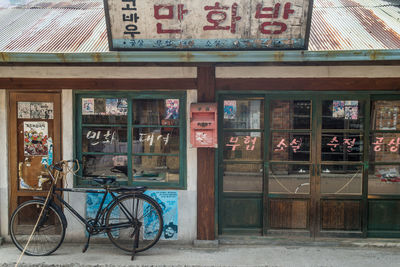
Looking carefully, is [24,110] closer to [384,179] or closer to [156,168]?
[156,168]

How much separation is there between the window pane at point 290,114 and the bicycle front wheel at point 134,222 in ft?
7.80

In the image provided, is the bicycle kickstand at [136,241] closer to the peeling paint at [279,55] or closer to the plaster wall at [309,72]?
the plaster wall at [309,72]

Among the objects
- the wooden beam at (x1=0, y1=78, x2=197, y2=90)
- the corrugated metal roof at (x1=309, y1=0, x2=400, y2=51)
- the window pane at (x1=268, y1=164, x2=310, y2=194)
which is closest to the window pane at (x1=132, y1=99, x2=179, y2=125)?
the wooden beam at (x1=0, y1=78, x2=197, y2=90)

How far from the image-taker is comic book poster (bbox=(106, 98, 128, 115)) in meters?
5.44

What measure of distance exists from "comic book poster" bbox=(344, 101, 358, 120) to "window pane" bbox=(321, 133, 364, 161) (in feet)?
0.96

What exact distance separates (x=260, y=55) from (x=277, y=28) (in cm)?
45

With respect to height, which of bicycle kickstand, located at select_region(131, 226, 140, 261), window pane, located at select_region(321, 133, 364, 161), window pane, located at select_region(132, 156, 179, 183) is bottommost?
bicycle kickstand, located at select_region(131, 226, 140, 261)

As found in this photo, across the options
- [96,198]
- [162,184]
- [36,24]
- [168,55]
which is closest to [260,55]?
[168,55]

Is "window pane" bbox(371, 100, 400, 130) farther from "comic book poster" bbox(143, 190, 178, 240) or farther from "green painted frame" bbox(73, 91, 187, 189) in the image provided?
"comic book poster" bbox(143, 190, 178, 240)

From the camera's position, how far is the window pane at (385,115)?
532 cm

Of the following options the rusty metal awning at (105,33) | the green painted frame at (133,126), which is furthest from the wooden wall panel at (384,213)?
the green painted frame at (133,126)

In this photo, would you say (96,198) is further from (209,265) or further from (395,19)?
(395,19)

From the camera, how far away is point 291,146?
542cm

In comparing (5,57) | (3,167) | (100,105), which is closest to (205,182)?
(100,105)
